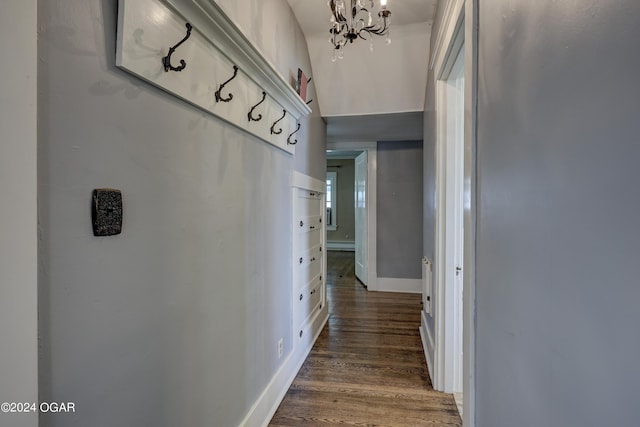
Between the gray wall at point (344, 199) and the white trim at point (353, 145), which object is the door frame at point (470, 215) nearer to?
the white trim at point (353, 145)

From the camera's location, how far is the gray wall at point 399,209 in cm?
458

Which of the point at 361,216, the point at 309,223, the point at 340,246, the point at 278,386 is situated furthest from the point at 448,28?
the point at 340,246

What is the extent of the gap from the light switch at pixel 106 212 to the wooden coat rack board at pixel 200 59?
1.05 ft

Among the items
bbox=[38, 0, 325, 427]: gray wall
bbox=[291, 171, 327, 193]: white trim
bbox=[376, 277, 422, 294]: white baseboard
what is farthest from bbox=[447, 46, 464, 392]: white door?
bbox=[376, 277, 422, 294]: white baseboard

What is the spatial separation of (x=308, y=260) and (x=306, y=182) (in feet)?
2.14

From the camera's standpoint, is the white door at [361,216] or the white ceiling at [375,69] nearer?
the white ceiling at [375,69]

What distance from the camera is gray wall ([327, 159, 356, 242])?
885 cm

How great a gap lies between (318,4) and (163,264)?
6.72 feet

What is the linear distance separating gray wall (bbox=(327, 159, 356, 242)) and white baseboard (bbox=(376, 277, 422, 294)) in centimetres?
426

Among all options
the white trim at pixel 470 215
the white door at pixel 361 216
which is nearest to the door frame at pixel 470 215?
the white trim at pixel 470 215

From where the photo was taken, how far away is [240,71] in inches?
54.9

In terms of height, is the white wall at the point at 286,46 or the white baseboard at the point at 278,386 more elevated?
the white wall at the point at 286,46

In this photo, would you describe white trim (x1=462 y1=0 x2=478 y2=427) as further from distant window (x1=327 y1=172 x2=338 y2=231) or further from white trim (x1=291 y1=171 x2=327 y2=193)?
distant window (x1=327 y1=172 x2=338 y2=231)

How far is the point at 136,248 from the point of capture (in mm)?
867
